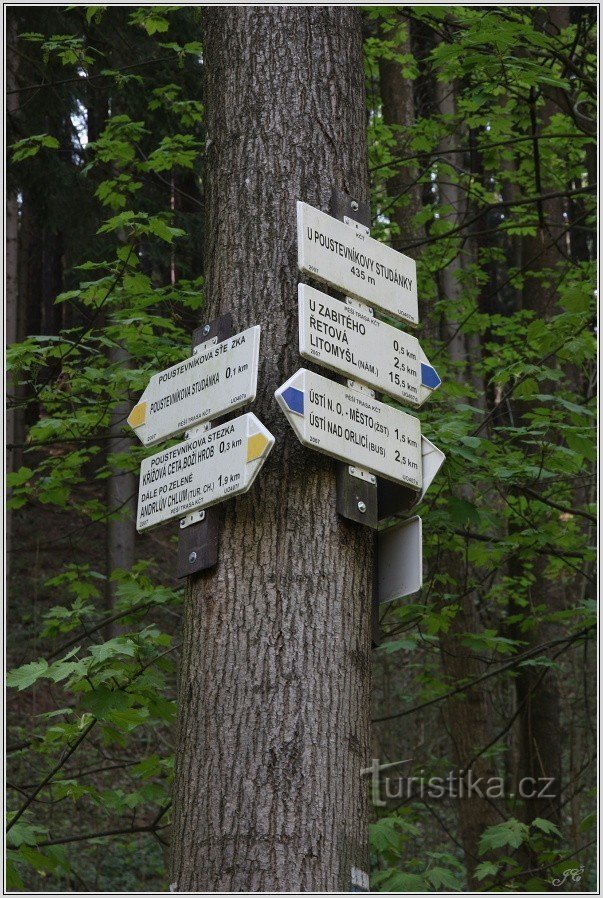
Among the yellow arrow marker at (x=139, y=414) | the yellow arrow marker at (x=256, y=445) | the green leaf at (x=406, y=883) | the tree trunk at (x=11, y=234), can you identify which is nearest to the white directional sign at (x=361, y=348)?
the yellow arrow marker at (x=256, y=445)

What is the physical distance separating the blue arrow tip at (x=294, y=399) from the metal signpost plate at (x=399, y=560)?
614 mm

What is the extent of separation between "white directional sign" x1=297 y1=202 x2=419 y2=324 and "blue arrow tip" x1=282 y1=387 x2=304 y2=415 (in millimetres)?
410

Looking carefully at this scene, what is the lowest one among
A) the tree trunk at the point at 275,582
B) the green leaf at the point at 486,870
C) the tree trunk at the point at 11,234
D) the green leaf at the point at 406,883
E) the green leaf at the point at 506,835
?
the green leaf at the point at 406,883

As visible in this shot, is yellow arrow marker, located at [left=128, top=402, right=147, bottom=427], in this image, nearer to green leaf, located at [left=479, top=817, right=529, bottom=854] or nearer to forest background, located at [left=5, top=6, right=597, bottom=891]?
forest background, located at [left=5, top=6, right=597, bottom=891]

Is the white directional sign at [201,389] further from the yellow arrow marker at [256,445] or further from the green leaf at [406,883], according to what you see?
the green leaf at [406,883]

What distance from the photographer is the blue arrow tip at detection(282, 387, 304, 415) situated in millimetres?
2590

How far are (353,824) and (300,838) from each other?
0.19 metres

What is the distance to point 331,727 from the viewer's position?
253 centimetres

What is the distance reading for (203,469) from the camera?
9.12ft

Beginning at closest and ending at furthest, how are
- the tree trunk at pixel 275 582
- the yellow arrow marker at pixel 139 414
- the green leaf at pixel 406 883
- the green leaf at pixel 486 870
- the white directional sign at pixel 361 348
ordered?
the tree trunk at pixel 275 582, the white directional sign at pixel 361 348, the yellow arrow marker at pixel 139 414, the green leaf at pixel 406 883, the green leaf at pixel 486 870

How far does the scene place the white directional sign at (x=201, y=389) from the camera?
2746 millimetres

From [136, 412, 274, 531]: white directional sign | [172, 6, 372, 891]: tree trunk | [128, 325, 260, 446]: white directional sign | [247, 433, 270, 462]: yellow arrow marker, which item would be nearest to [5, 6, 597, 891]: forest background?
[136, 412, 274, 531]: white directional sign

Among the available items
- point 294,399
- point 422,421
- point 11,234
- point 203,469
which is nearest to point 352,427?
point 294,399

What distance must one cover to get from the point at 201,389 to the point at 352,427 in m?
0.48
